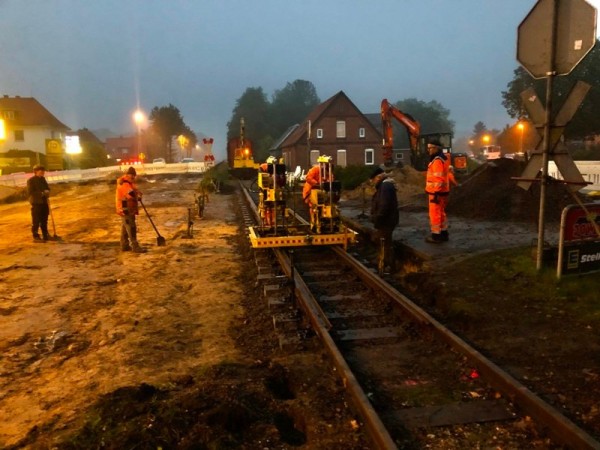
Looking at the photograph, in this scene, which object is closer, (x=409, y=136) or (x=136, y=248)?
(x=136, y=248)

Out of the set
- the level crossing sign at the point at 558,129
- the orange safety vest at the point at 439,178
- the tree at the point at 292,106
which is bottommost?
the orange safety vest at the point at 439,178

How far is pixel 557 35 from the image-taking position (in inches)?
244

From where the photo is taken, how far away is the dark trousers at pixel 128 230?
10750 mm

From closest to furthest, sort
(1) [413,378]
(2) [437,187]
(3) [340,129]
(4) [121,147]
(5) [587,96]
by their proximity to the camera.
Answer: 1. (1) [413,378]
2. (2) [437,187]
3. (5) [587,96]
4. (3) [340,129]
5. (4) [121,147]

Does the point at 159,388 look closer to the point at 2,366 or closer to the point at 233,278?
the point at 2,366

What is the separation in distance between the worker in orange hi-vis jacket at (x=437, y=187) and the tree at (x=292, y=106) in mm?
81043

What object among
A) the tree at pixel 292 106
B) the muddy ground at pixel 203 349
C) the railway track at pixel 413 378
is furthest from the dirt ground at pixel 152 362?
the tree at pixel 292 106

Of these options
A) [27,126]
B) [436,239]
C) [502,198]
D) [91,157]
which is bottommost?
[436,239]

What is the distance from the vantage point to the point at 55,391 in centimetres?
453

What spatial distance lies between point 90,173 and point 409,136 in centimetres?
2215

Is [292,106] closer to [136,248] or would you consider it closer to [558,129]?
[136,248]

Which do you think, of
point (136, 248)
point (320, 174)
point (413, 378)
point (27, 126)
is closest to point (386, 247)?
point (320, 174)

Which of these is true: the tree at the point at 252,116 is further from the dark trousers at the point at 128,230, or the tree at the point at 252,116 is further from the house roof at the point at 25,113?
the dark trousers at the point at 128,230

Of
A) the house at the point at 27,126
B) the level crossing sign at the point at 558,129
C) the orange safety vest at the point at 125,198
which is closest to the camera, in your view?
the level crossing sign at the point at 558,129
